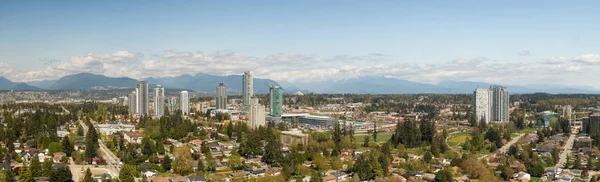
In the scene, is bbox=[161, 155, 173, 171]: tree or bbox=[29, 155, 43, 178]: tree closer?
bbox=[29, 155, 43, 178]: tree

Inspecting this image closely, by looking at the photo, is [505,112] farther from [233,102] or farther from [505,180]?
[233,102]

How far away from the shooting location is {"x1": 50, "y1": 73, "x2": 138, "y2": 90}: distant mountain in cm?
15207

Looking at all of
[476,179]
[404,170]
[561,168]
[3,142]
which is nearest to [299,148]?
[404,170]

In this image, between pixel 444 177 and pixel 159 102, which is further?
pixel 159 102

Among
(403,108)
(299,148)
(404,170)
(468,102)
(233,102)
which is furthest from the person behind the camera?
(233,102)

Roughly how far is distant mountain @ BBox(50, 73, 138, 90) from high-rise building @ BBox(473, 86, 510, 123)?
126 meters

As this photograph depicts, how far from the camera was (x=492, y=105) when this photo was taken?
38594mm

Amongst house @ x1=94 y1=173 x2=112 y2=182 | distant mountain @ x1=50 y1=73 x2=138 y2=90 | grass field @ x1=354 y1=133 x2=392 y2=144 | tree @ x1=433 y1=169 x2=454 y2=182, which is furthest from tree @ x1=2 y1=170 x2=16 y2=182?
distant mountain @ x1=50 y1=73 x2=138 y2=90

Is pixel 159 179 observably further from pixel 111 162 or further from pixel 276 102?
pixel 276 102

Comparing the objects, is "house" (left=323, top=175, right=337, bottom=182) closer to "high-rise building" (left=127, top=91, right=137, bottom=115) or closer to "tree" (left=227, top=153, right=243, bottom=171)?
"tree" (left=227, top=153, right=243, bottom=171)

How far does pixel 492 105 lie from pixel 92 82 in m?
138

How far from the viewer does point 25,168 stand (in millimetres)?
14227

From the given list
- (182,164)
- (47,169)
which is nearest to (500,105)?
(182,164)

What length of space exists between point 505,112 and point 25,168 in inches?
1262
